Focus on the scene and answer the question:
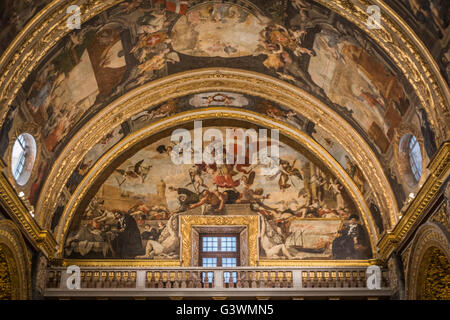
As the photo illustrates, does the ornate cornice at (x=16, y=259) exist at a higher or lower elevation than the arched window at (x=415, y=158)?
lower

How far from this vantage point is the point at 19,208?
17312 millimetres

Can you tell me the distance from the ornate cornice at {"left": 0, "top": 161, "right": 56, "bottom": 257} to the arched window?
38.5ft

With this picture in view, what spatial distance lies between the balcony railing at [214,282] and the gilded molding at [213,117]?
2003 millimetres

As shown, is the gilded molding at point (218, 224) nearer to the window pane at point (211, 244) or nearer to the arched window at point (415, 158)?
the window pane at point (211, 244)

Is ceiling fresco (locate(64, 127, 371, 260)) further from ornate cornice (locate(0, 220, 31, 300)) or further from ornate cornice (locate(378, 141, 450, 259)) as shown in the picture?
ornate cornice (locate(0, 220, 31, 300))

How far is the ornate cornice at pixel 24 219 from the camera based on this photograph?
53.2 ft

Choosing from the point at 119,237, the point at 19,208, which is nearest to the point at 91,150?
the point at 119,237

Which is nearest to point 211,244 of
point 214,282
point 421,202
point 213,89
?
point 214,282

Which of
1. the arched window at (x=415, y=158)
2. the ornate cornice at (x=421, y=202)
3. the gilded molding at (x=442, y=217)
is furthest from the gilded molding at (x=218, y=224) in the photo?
the gilded molding at (x=442, y=217)

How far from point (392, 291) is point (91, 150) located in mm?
11527

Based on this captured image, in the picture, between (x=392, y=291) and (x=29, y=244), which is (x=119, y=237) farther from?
(x=392, y=291)
